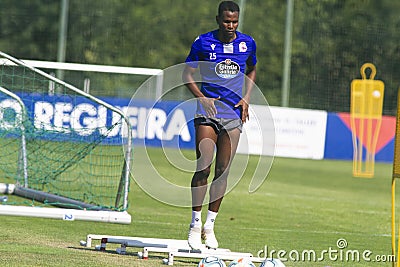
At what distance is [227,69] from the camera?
9047mm

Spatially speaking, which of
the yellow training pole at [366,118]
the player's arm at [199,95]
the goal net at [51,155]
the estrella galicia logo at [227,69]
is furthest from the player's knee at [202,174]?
the yellow training pole at [366,118]

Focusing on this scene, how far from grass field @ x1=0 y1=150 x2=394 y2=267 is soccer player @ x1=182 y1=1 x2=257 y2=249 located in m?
0.72

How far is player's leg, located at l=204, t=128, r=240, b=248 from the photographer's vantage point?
912cm

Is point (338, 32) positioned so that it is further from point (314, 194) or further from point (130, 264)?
point (130, 264)

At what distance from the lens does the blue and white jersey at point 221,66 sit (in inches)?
355

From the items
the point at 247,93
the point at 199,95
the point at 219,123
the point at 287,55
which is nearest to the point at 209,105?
the point at 199,95

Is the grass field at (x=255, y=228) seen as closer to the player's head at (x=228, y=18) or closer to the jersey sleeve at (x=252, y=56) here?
the jersey sleeve at (x=252, y=56)

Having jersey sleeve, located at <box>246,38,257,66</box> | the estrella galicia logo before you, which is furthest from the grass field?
jersey sleeve, located at <box>246,38,257,66</box>

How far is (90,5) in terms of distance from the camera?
1304 inches

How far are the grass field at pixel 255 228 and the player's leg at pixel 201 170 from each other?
0.25 m

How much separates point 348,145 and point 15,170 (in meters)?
16.1

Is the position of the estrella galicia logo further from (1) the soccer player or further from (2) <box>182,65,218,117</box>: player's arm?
(2) <box>182,65,218,117</box>: player's arm

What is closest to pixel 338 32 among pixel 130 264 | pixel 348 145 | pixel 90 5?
pixel 348 145

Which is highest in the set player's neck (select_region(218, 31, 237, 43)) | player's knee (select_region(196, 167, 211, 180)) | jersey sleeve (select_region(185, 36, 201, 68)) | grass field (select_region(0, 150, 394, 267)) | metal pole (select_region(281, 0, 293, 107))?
metal pole (select_region(281, 0, 293, 107))
